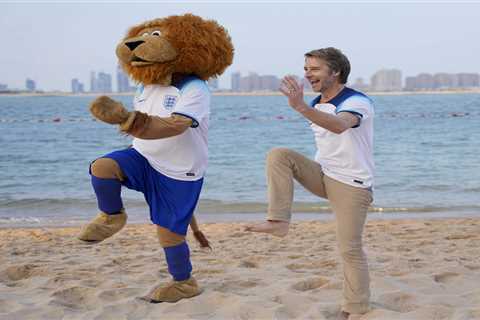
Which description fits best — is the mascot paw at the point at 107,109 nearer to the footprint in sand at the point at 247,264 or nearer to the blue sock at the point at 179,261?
the blue sock at the point at 179,261

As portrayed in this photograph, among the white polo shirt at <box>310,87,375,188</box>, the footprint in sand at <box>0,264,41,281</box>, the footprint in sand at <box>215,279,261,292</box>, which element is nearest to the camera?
the white polo shirt at <box>310,87,375,188</box>

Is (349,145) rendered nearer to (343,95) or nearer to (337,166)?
(337,166)

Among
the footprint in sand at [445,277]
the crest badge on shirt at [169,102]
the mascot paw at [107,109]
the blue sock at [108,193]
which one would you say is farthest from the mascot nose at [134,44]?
the footprint in sand at [445,277]

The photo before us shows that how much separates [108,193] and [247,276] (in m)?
1.66

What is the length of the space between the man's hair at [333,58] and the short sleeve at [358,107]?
19cm

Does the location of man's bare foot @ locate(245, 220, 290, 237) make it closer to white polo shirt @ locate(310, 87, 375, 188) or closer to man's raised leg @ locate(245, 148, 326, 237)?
man's raised leg @ locate(245, 148, 326, 237)

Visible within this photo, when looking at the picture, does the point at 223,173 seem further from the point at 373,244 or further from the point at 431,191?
the point at 373,244

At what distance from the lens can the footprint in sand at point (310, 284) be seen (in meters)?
5.47

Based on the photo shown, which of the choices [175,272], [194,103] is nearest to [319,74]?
[194,103]

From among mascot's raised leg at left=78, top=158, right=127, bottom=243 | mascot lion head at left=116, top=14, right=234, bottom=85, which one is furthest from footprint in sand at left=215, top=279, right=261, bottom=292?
mascot lion head at left=116, top=14, right=234, bottom=85

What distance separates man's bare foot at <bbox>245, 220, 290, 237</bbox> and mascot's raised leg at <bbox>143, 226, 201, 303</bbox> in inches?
37.9

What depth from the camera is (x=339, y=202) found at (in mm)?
4402

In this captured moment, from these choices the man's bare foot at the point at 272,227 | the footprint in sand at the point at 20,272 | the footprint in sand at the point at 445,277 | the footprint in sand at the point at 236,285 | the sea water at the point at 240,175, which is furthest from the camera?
the sea water at the point at 240,175

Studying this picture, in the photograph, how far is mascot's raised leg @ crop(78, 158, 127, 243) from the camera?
4594 mm
